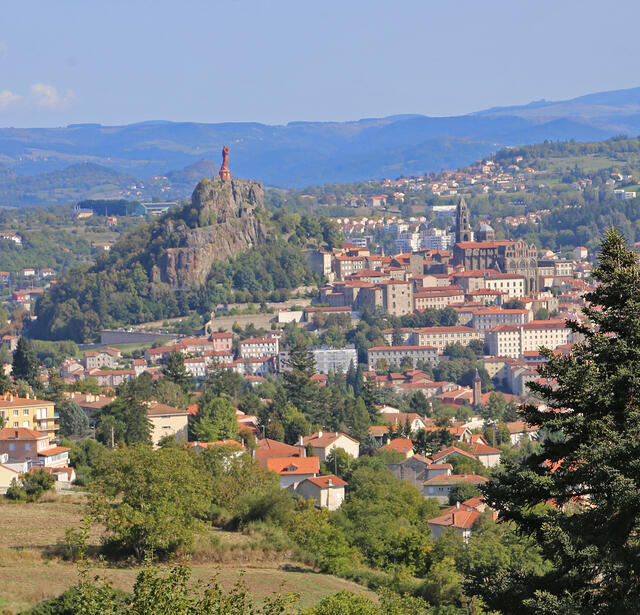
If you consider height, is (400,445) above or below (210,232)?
below

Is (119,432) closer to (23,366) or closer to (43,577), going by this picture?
(23,366)

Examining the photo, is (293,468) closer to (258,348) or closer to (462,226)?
(258,348)

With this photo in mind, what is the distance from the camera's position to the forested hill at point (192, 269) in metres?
107

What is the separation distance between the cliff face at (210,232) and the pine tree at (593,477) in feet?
317

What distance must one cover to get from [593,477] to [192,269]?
98.1 meters

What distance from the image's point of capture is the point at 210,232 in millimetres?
110812

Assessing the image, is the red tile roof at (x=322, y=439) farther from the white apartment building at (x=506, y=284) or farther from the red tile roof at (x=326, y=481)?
the white apartment building at (x=506, y=284)

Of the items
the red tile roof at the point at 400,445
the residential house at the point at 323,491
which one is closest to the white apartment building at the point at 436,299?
the red tile roof at the point at 400,445

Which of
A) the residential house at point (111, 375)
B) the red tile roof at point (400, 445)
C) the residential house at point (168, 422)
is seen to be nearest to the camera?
the residential house at point (168, 422)

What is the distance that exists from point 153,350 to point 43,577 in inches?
2796

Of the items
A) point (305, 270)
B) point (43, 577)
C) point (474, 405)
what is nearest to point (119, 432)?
point (43, 577)

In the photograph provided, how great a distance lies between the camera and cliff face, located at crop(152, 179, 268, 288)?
359 feet

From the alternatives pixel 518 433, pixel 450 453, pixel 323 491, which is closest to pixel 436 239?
pixel 518 433

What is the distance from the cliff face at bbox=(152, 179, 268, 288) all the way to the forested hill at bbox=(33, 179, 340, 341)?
0.08 metres
